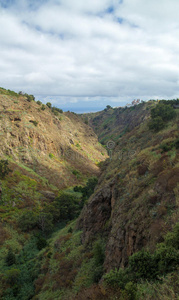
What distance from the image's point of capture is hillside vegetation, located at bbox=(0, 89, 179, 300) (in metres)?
6.74

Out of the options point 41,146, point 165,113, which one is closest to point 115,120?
point 41,146

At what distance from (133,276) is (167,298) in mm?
2241

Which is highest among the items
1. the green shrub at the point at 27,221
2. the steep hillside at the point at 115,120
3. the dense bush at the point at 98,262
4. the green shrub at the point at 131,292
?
the steep hillside at the point at 115,120

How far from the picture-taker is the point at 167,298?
190 inches

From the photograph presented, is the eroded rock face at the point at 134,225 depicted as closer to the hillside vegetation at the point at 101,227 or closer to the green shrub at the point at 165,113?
the hillside vegetation at the point at 101,227

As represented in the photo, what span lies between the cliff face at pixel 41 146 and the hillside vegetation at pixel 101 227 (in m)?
0.56

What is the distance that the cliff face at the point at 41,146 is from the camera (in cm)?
4884

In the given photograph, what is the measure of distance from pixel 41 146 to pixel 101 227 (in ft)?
148

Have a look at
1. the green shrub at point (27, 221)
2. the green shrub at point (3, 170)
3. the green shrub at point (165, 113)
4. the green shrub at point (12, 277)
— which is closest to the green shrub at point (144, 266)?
the green shrub at point (12, 277)

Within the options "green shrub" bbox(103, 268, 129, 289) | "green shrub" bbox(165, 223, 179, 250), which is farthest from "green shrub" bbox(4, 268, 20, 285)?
"green shrub" bbox(165, 223, 179, 250)

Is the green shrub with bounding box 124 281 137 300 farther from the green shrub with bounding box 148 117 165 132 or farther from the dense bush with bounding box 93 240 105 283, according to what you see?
the green shrub with bounding box 148 117 165 132

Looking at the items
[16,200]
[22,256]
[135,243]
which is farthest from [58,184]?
[135,243]

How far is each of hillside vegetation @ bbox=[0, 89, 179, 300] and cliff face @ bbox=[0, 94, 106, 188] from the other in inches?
22.1

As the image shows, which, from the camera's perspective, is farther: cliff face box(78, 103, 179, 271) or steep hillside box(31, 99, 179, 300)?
cliff face box(78, 103, 179, 271)
